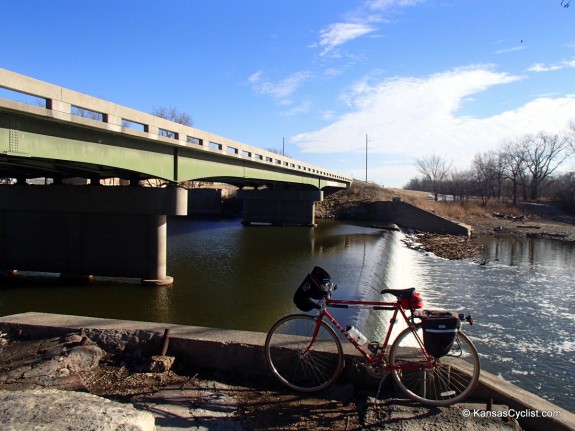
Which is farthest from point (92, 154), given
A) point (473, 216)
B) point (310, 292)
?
point (473, 216)

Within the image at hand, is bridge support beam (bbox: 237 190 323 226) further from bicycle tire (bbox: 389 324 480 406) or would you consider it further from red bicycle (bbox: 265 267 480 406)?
bicycle tire (bbox: 389 324 480 406)

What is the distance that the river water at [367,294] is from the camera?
11.0 m

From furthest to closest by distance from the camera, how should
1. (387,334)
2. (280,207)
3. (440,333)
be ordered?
(280,207), (387,334), (440,333)

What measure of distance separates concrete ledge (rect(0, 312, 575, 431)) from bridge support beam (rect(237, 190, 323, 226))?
41.4m

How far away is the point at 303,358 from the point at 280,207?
4313 cm

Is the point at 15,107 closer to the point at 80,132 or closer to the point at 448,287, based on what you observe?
the point at 80,132

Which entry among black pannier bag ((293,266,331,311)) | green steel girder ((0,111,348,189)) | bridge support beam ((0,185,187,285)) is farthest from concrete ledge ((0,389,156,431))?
bridge support beam ((0,185,187,285))

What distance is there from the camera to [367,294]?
55.0ft

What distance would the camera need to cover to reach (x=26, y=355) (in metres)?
4.96

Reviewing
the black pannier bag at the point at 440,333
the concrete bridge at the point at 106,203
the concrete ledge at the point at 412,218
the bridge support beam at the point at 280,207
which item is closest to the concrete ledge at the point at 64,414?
the black pannier bag at the point at 440,333

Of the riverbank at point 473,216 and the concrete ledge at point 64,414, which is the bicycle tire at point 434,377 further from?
the riverbank at point 473,216

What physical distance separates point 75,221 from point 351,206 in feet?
156

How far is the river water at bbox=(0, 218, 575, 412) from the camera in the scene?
11.0 metres

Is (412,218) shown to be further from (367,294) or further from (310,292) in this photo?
(310,292)
